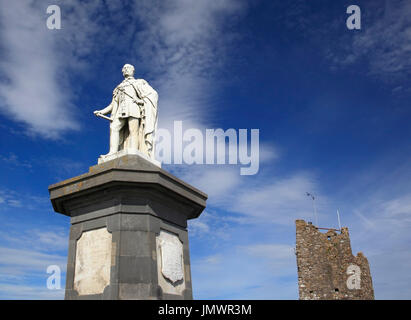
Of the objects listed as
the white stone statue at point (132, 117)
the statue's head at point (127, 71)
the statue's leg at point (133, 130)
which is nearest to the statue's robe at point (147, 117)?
the white stone statue at point (132, 117)

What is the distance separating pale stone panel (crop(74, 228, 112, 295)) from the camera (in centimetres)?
573

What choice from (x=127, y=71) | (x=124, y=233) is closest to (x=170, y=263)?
(x=124, y=233)

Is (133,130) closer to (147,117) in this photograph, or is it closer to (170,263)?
(147,117)

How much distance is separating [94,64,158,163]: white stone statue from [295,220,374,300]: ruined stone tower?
29267mm

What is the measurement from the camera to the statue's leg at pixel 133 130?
6.86m

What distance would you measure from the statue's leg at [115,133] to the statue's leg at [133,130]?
0.19 metres

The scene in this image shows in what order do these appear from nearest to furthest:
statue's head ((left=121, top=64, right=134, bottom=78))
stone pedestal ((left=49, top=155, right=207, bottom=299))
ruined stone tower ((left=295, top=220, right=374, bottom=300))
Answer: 1. stone pedestal ((left=49, top=155, right=207, bottom=299))
2. statue's head ((left=121, top=64, right=134, bottom=78))
3. ruined stone tower ((left=295, top=220, right=374, bottom=300))

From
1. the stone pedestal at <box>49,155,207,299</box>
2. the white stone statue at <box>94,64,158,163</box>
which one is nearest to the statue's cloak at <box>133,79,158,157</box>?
the white stone statue at <box>94,64,158,163</box>

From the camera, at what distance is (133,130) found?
694 centimetres

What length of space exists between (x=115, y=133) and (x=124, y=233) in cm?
205

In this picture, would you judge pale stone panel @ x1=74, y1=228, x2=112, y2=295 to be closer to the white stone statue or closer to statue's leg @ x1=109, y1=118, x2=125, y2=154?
the white stone statue

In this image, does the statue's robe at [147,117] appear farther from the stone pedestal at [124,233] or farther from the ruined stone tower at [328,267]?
the ruined stone tower at [328,267]
